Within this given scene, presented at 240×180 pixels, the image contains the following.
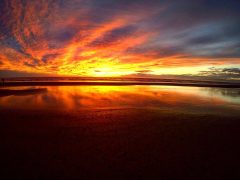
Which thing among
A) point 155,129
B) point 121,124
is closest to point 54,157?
point 121,124

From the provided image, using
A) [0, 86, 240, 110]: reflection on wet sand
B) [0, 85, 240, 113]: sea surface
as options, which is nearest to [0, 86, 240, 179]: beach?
[0, 85, 240, 113]: sea surface

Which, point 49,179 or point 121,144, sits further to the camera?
point 121,144

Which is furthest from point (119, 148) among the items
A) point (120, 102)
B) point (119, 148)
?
point (120, 102)

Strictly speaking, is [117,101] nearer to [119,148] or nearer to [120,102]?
[120,102]

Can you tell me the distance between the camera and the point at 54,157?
240 inches

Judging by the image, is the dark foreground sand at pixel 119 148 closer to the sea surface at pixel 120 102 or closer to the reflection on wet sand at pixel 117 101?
the sea surface at pixel 120 102

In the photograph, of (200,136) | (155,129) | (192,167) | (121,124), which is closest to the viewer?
(192,167)

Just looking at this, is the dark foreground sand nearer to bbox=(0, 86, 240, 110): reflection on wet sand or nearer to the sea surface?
the sea surface

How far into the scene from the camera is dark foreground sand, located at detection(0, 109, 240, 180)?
5.34 m

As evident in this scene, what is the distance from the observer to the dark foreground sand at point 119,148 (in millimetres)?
5344

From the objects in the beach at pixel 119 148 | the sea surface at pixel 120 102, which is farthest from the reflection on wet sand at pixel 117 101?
the beach at pixel 119 148

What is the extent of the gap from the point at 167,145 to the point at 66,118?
689cm

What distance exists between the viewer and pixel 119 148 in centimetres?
685

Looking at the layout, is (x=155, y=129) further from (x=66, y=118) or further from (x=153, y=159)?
(x=66, y=118)
